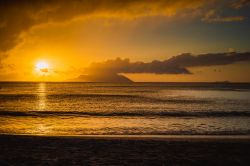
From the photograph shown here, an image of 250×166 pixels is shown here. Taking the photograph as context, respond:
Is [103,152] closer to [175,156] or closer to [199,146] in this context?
[175,156]

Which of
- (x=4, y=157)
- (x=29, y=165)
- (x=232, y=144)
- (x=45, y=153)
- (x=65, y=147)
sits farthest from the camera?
(x=232, y=144)

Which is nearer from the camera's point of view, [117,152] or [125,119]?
[117,152]

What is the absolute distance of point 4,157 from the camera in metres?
13.6

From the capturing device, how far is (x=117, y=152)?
15.1 metres

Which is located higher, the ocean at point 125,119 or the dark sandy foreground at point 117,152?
the dark sandy foreground at point 117,152

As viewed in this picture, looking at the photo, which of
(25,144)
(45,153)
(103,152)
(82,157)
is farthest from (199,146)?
(25,144)

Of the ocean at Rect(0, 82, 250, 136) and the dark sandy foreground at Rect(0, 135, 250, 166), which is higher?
the dark sandy foreground at Rect(0, 135, 250, 166)

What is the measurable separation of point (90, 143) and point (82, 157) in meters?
3.99

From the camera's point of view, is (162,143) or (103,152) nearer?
(103,152)

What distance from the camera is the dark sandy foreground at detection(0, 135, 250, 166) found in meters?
13.0

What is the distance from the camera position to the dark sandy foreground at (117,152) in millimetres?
13008

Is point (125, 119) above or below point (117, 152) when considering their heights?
below

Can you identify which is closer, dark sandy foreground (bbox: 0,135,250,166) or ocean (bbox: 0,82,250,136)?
dark sandy foreground (bbox: 0,135,250,166)

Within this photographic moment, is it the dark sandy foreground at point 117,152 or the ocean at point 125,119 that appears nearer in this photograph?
the dark sandy foreground at point 117,152
